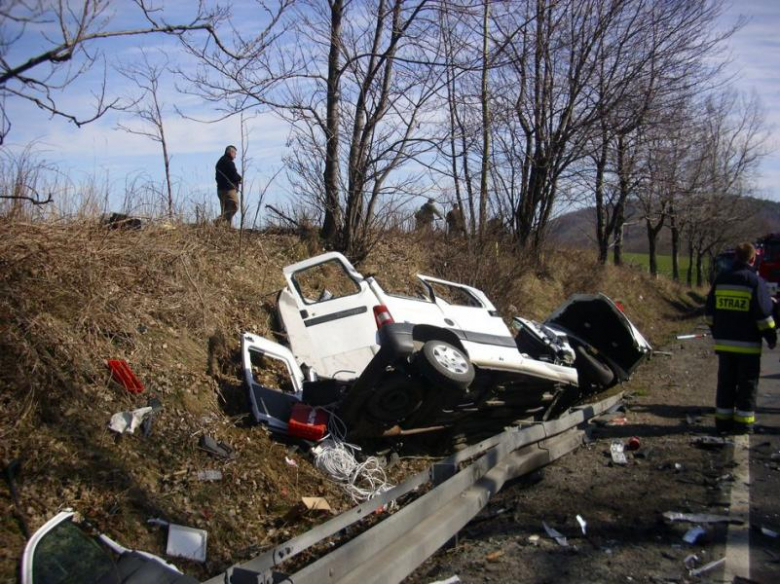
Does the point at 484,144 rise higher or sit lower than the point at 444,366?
higher

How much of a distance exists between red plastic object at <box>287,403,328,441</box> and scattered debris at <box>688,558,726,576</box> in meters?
3.14

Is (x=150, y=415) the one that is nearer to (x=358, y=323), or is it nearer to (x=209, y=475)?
(x=209, y=475)

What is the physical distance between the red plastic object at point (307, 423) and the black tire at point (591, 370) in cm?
322

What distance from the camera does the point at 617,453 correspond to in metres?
6.74

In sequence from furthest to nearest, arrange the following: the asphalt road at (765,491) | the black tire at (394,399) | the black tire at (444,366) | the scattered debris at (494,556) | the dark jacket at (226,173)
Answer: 1. the dark jacket at (226,173)
2. the black tire at (394,399)
3. the black tire at (444,366)
4. the scattered debris at (494,556)
5. the asphalt road at (765,491)

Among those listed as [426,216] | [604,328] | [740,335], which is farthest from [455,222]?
[740,335]

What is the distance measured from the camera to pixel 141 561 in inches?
128

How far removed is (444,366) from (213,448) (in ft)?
6.35

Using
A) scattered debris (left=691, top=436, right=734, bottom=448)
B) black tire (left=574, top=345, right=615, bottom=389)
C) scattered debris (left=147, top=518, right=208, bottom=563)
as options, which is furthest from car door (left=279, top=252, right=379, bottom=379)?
scattered debris (left=691, top=436, right=734, bottom=448)

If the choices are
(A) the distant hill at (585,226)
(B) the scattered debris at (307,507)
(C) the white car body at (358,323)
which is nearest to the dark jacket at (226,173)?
(C) the white car body at (358,323)

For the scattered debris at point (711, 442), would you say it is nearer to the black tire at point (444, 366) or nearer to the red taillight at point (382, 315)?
the black tire at point (444, 366)

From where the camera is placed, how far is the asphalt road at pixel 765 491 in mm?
4359

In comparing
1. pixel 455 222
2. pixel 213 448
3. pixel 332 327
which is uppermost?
pixel 455 222

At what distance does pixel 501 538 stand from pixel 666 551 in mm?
1048
